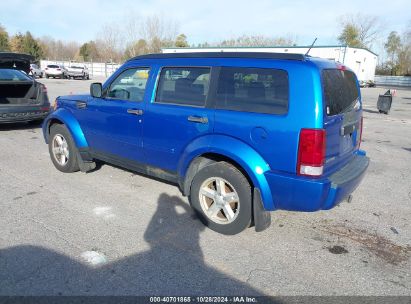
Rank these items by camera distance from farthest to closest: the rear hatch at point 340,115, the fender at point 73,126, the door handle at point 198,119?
the fender at point 73,126, the door handle at point 198,119, the rear hatch at point 340,115

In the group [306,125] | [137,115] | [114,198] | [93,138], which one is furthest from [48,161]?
[306,125]

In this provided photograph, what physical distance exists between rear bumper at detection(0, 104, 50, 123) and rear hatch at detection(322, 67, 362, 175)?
7485mm

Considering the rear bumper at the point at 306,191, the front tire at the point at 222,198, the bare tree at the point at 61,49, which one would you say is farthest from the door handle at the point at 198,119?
the bare tree at the point at 61,49

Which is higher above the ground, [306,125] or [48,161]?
[306,125]

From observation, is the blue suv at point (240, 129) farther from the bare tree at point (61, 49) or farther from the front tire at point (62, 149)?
the bare tree at point (61, 49)

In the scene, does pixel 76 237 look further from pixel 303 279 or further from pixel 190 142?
pixel 303 279

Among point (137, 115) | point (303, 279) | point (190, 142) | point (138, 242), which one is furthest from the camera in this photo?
point (137, 115)

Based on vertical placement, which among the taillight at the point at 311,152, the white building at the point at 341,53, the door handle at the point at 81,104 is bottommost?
the taillight at the point at 311,152

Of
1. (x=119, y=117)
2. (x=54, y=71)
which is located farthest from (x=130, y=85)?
(x=54, y=71)

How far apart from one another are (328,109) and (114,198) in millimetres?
2931

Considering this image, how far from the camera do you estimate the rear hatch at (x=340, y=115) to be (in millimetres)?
3295

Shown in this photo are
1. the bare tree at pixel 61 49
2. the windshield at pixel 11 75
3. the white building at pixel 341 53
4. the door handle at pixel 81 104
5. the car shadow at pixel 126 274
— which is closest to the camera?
the car shadow at pixel 126 274

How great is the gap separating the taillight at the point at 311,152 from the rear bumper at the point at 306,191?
9 cm

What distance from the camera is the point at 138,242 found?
11.6 feet
